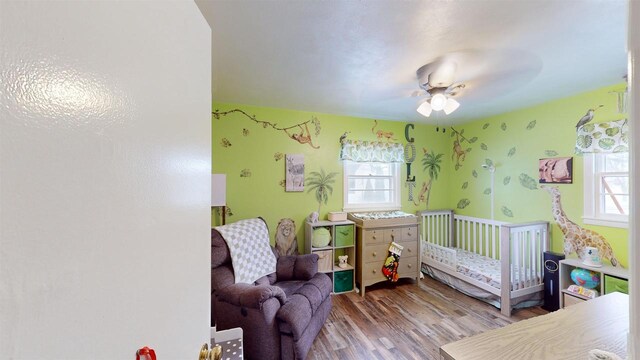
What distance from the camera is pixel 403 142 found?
12.6 feet

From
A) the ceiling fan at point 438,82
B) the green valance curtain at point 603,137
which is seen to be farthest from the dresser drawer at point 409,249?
the green valance curtain at point 603,137

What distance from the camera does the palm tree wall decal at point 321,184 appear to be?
3389mm

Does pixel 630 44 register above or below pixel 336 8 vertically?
below

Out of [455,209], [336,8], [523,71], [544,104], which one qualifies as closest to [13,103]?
[336,8]

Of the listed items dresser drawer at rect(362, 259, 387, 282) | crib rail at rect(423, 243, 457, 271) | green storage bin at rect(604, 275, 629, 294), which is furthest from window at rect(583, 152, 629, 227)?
dresser drawer at rect(362, 259, 387, 282)

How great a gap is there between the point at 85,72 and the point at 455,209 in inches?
179

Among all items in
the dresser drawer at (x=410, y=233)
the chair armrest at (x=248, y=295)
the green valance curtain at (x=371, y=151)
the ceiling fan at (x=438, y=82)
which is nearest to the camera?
the chair armrest at (x=248, y=295)

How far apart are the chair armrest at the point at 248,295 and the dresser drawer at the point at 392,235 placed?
173cm

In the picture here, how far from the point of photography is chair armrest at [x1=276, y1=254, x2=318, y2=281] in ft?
8.16

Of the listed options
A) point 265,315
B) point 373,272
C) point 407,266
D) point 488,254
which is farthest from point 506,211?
point 265,315

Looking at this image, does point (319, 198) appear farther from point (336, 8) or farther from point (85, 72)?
point (85, 72)

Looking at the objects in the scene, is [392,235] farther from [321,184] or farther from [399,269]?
[321,184]

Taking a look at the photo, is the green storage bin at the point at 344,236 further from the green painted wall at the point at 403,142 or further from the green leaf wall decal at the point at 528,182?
the green leaf wall decal at the point at 528,182

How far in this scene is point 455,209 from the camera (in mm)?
4055
